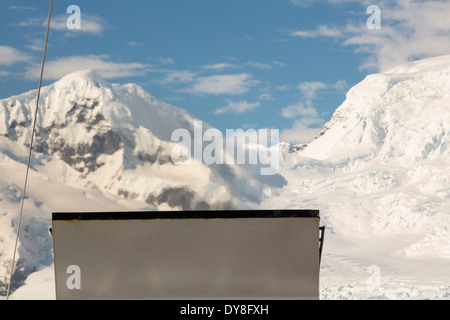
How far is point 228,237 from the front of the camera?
927 cm

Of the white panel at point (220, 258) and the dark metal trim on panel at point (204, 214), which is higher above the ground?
the dark metal trim on panel at point (204, 214)

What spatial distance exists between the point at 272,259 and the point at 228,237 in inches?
28.2

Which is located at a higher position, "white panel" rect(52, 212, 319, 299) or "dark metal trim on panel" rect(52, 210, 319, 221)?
"dark metal trim on panel" rect(52, 210, 319, 221)

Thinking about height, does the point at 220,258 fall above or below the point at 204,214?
below
